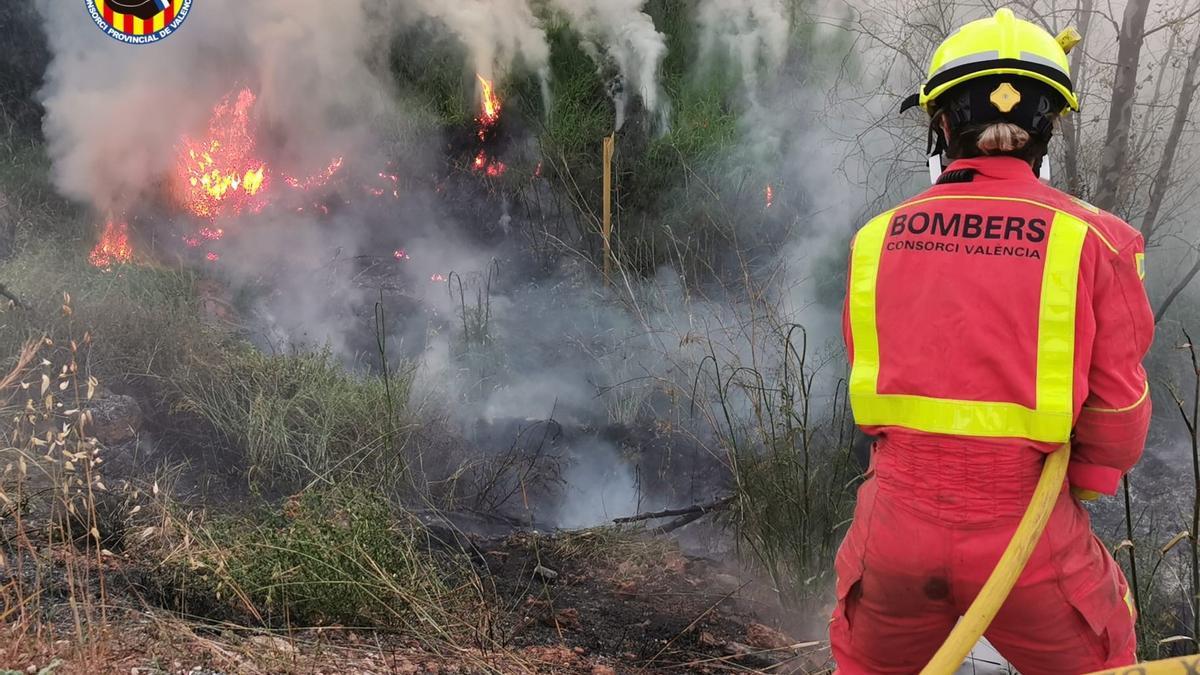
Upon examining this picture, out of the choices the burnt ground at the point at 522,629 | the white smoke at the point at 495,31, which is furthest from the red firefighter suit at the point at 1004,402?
the white smoke at the point at 495,31

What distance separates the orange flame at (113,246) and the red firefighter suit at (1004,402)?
7517 millimetres

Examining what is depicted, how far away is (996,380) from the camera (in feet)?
5.32

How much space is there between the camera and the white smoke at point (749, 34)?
9.10m

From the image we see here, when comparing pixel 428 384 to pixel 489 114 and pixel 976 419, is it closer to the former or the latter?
pixel 976 419

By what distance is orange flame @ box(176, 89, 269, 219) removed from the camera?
870 cm

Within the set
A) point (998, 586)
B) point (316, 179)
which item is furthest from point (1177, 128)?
point (316, 179)

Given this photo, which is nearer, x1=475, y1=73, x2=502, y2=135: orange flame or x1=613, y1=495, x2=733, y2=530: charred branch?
x1=613, y1=495, x2=733, y2=530: charred branch

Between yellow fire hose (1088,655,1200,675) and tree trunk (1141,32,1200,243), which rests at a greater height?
tree trunk (1141,32,1200,243)

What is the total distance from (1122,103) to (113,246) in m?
8.55

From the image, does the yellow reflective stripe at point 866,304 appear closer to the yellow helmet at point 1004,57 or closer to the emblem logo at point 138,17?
the yellow helmet at point 1004,57

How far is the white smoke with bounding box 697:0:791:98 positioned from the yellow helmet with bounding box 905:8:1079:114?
7.72 m

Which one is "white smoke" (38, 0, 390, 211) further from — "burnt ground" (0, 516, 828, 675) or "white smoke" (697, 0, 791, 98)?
"burnt ground" (0, 516, 828, 675)

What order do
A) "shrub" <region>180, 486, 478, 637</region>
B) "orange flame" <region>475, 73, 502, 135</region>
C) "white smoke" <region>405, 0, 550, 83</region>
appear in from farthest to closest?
1. "orange flame" <region>475, 73, 502, 135</region>
2. "white smoke" <region>405, 0, 550, 83</region>
3. "shrub" <region>180, 486, 478, 637</region>

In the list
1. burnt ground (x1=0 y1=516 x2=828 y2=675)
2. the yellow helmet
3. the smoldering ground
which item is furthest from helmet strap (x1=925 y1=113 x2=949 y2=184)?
the smoldering ground
